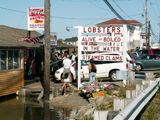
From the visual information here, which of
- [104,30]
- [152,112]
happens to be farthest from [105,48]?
[152,112]

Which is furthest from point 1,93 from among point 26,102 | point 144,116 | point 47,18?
point 144,116

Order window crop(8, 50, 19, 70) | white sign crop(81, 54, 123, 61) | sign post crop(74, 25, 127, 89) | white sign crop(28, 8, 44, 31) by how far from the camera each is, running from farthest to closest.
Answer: white sign crop(28, 8, 44, 31)
window crop(8, 50, 19, 70)
white sign crop(81, 54, 123, 61)
sign post crop(74, 25, 127, 89)

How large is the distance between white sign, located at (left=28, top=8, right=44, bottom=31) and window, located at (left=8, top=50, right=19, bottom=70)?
407 centimetres

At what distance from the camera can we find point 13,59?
1414 cm

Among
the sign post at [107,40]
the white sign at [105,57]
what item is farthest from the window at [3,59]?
the white sign at [105,57]

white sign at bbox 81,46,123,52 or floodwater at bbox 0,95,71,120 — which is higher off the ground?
white sign at bbox 81,46,123,52

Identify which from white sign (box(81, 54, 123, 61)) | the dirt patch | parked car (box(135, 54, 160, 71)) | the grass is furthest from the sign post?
parked car (box(135, 54, 160, 71))

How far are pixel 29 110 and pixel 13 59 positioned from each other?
428 cm

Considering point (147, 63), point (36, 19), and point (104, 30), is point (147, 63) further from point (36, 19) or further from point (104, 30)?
point (104, 30)

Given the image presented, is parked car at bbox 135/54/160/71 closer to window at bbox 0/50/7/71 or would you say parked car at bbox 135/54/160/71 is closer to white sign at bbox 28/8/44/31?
white sign at bbox 28/8/44/31

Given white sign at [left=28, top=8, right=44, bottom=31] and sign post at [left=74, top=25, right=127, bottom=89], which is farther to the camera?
white sign at [left=28, top=8, right=44, bottom=31]

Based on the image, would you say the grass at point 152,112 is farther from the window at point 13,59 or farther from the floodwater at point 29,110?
Result: the window at point 13,59

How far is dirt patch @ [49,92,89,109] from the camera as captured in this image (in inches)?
446

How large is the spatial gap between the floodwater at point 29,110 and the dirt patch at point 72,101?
448 mm
